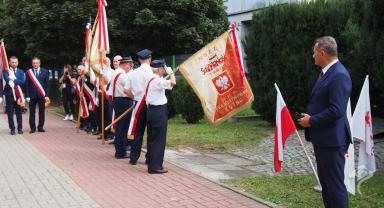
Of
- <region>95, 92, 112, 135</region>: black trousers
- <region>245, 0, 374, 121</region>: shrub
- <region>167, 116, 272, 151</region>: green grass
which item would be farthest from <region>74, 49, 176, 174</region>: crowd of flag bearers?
<region>245, 0, 374, 121</region>: shrub

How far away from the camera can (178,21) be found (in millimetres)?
20984

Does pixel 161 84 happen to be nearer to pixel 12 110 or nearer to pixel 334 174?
pixel 334 174

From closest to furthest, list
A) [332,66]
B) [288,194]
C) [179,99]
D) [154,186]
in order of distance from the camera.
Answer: [332,66], [288,194], [154,186], [179,99]

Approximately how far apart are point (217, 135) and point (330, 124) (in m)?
8.10

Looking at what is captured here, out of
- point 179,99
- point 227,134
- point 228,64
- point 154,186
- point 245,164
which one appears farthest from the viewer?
point 179,99

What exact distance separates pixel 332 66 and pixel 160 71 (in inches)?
159

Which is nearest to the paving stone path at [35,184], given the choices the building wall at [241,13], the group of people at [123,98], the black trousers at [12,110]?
the group of people at [123,98]

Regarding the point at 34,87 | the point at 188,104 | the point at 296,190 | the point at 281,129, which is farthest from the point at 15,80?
the point at 281,129

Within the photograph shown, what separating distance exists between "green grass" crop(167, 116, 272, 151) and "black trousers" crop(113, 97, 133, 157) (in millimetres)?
1709

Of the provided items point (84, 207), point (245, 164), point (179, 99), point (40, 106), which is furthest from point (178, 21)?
point (84, 207)

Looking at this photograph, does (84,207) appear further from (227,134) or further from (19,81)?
(19,81)

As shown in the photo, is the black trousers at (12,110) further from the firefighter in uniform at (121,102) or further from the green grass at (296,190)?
the green grass at (296,190)

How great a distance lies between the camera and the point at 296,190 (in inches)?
286

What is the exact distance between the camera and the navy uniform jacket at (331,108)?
16.0 feet
